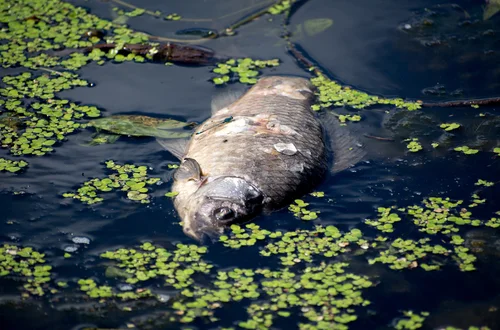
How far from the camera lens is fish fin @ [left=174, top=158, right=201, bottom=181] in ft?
17.6

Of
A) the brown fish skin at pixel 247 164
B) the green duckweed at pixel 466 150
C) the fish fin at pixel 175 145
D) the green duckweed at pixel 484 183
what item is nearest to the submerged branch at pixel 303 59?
the brown fish skin at pixel 247 164

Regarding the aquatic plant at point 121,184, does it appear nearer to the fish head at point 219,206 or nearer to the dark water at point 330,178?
the dark water at point 330,178

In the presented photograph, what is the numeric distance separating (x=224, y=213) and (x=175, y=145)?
1347mm

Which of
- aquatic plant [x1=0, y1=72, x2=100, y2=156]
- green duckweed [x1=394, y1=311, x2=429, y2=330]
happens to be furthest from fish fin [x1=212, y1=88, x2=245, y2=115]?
green duckweed [x1=394, y1=311, x2=429, y2=330]

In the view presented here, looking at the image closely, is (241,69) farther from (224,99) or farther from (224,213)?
(224,213)

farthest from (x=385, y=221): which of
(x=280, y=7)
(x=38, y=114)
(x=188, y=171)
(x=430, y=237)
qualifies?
(x=280, y=7)

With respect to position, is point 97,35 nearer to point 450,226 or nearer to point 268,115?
point 268,115

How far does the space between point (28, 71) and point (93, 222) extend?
2918 mm

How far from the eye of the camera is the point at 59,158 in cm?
601

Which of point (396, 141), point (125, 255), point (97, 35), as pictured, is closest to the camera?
point (125, 255)

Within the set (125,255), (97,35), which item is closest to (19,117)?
(97,35)

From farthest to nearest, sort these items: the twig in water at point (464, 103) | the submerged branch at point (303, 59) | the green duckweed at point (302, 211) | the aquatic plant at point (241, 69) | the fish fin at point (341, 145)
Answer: the submerged branch at point (303, 59)
the aquatic plant at point (241, 69)
the twig in water at point (464, 103)
the fish fin at point (341, 145)
the green duckweed at point (302, 211)

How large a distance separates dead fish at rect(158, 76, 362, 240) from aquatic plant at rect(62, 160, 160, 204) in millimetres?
305

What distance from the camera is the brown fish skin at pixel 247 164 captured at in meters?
5.11
